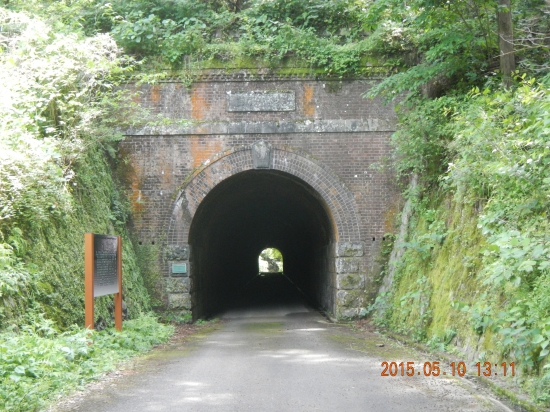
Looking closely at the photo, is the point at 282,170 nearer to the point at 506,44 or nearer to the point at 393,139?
the point at 393,139

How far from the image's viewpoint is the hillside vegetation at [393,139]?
21.0 ft

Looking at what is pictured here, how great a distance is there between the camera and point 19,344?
20.0 ft

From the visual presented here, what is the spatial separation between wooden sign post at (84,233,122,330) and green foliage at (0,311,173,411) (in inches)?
16.8

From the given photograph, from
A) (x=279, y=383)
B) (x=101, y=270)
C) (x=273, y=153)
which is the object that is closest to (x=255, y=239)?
(x=273, y=153)

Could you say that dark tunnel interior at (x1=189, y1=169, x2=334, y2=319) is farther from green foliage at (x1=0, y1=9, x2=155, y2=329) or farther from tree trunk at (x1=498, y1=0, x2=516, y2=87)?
tree trunk at (x1=498, y1=0, x2=516, y2=87)

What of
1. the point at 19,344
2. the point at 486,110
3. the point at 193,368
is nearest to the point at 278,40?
the point at 486,110

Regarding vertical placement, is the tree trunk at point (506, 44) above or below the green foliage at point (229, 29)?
below

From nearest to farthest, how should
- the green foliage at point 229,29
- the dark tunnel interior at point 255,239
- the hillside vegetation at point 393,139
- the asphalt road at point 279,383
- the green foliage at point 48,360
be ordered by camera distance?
1. the green foliage at point 48,360
2. the asphalt road at point 279,383
3. the hillside vegetation at point 393,139
4. the green foliage at point 229,29
5. the dark tunnel interior at point 255,239

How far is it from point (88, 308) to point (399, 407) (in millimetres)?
4371

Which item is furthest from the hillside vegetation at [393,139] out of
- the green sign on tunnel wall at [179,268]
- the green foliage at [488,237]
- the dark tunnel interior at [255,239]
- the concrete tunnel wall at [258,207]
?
the dark tunnel interior at [255,239]

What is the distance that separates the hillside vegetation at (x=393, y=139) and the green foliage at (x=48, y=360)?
6 cm

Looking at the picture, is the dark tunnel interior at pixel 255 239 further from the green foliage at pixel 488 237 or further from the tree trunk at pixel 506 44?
the tree trunk at pixel 506 44

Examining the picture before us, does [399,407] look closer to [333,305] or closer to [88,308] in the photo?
[88,308]

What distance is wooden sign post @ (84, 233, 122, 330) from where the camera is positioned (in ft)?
25.6
